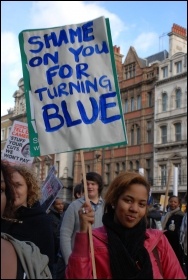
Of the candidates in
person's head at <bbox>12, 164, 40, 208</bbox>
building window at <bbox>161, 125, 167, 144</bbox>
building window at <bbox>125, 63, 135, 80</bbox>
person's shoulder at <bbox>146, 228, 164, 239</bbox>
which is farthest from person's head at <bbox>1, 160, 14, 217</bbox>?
building window at <bbox>125, 63, 135, 80</bbox>

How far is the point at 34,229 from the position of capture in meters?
3.30

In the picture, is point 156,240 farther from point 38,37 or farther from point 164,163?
point 164,163

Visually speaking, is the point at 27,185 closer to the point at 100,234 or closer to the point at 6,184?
the point at 100,234

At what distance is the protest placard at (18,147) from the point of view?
8539 mm

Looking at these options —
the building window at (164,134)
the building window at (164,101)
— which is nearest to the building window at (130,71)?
the building window at (164,101)

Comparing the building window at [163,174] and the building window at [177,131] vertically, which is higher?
the building window at [177,131]

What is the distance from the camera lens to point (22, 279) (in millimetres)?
1869

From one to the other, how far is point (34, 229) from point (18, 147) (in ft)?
18.0

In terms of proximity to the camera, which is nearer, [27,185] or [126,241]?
[126,241]

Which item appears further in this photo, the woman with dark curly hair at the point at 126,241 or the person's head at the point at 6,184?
the woman with dark curly hair at the point at 126,241

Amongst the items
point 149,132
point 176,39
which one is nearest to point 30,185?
point 149,132

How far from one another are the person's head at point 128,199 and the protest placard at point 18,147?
5.83 meters

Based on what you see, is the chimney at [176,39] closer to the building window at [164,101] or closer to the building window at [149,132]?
the building window at [164,101]

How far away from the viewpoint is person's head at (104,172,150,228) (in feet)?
8.68
